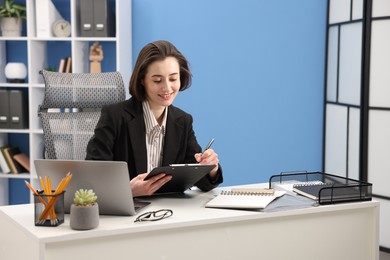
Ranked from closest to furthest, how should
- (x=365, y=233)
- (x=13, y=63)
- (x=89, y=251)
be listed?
(x=89, y=251)
(x=365, y=233)
(x=13, y=63)

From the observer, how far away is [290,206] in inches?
95.0

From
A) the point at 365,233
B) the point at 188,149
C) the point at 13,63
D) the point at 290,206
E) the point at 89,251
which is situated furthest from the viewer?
the point at 13,63

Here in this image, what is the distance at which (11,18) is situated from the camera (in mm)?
4551

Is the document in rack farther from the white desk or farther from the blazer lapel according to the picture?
the blazer lapel

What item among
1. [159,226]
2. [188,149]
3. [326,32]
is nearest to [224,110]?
[326,32]

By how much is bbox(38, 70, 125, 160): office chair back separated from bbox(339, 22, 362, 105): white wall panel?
2035mm

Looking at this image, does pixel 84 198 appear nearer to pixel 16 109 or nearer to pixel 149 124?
pixel 149 124

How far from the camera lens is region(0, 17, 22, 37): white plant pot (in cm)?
455

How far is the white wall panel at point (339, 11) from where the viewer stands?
4520mm

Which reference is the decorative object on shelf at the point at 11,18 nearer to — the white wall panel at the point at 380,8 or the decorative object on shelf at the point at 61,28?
the decorative object on shelf at the point at 61,28

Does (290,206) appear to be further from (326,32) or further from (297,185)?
(326,32)

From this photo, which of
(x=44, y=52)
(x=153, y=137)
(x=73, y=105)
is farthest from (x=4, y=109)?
(x=153, y=137)

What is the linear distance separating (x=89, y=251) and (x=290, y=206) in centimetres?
80

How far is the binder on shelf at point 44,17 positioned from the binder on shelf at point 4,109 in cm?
49
